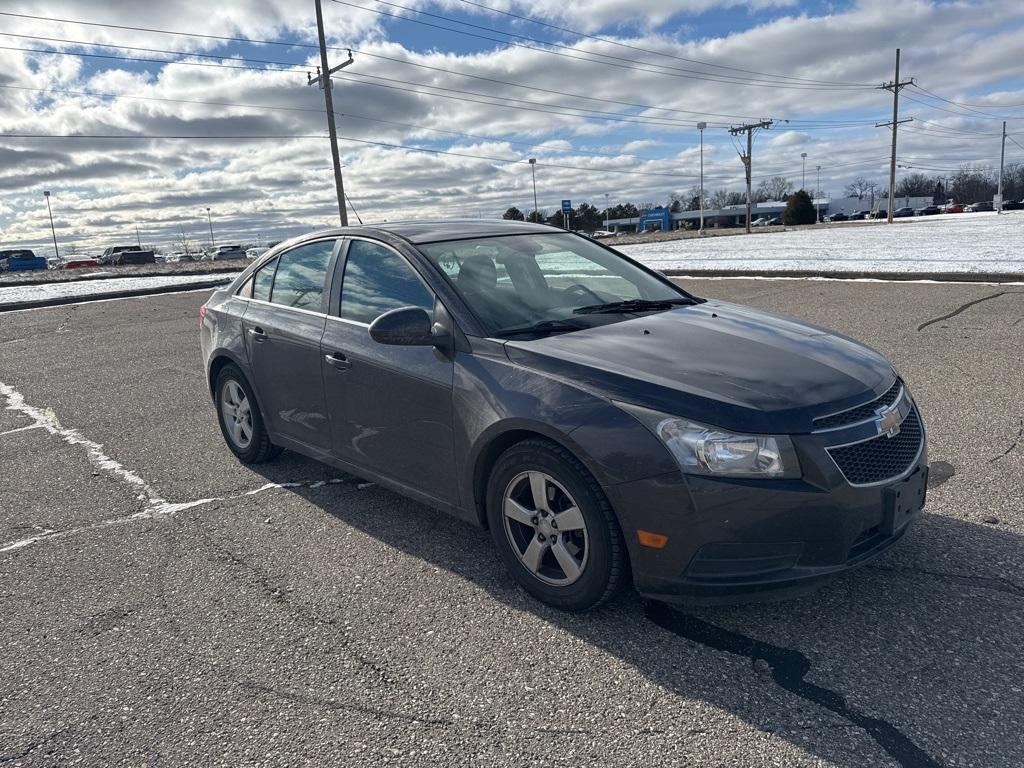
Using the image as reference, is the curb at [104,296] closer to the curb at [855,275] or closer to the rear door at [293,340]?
the curb at [855,275]

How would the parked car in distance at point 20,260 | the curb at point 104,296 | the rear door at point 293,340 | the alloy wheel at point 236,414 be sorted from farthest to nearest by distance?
the parked car in distance at point 20,260 → the curb at point 104,296 → the alloy wheel at point 236,414 → the rear door at point 293,340

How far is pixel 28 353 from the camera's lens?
1053cm

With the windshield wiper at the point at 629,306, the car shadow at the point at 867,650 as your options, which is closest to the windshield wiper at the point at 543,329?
the windshield wiper at the point at 629,306

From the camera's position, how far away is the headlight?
8.63ft

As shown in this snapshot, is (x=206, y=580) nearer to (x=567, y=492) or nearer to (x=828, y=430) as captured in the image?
(x=567, y=492)

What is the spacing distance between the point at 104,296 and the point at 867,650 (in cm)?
1960

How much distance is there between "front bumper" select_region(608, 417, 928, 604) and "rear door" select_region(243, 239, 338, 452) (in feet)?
6.97

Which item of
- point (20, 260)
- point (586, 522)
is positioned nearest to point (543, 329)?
point (586, 522)

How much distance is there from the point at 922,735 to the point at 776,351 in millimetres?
1524

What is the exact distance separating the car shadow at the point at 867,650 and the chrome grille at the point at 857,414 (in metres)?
0.77

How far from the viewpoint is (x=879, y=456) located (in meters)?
2.83

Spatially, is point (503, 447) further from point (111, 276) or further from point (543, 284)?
point (111, 276)

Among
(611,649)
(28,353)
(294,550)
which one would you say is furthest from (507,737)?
(28,353)

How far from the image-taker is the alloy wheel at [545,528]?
9.80ft
